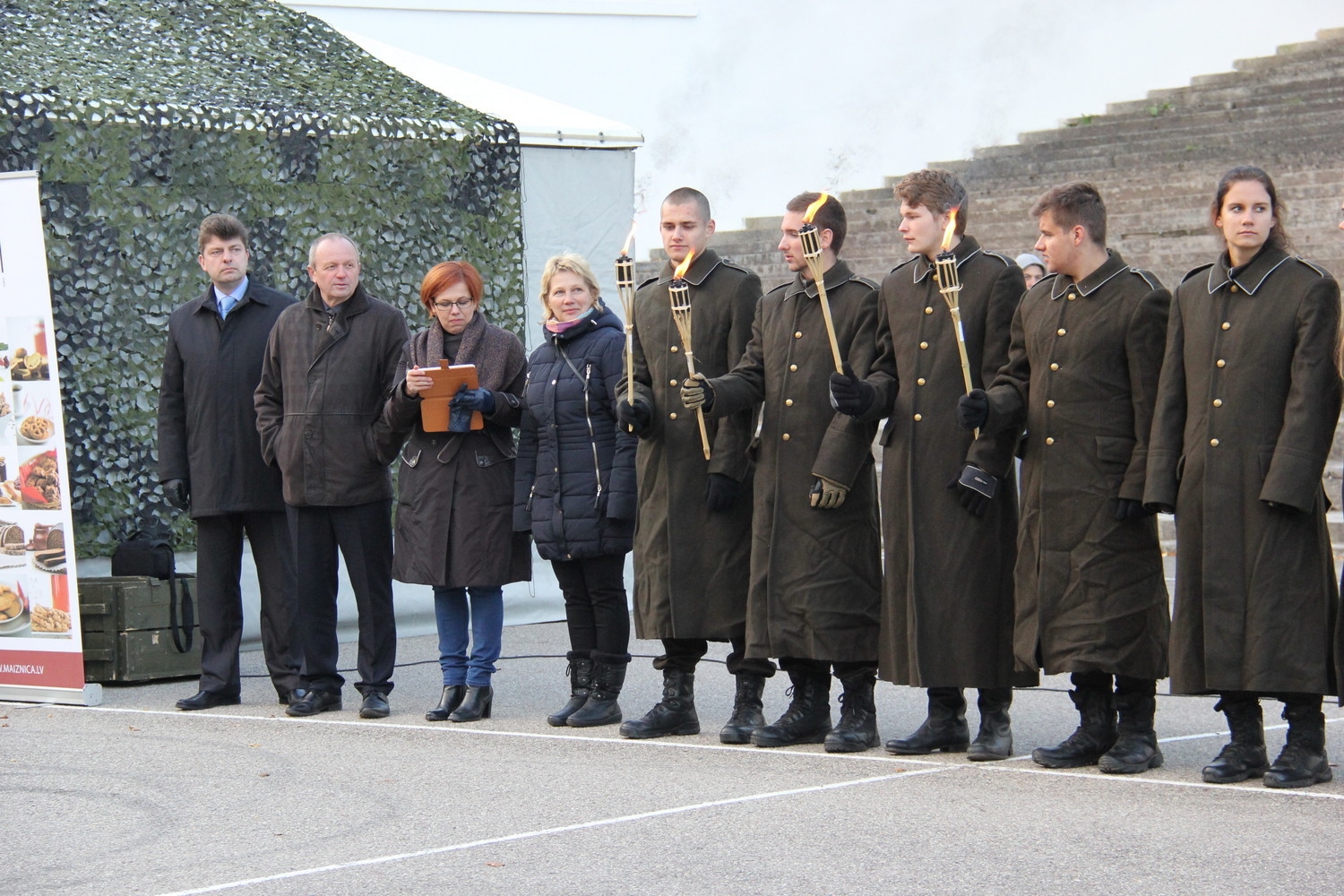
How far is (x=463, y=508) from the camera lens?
6.92 metres

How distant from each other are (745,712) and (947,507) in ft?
3.62

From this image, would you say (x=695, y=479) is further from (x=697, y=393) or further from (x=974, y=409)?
(x=974, y=409)

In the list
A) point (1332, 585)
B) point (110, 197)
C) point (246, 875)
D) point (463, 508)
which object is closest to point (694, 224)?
point (463, 508)

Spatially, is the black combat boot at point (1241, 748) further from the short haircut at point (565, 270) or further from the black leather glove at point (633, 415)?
the short haircut at point (565, 270)

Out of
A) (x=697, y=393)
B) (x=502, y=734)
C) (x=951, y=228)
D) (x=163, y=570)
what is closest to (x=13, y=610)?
(x=163, y=570)

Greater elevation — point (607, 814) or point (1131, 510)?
point (1131, 510)

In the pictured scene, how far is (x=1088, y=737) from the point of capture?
225 inches

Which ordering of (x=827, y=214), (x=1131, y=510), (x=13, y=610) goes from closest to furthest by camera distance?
(x=1131, y=510) → (x=827, y=214) → (x=13, y=610)

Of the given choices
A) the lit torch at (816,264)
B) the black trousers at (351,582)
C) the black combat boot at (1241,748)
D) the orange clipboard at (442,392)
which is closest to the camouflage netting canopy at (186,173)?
the black trousers at (351,582)

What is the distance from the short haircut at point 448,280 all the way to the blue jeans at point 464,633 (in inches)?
43.0

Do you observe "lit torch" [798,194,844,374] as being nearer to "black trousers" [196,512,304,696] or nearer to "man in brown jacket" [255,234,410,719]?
"man in brown jacket" [255,234,410,719]

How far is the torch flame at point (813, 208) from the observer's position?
6.11m

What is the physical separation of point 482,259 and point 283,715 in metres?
3.42

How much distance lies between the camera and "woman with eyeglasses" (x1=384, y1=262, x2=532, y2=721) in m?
6.89
